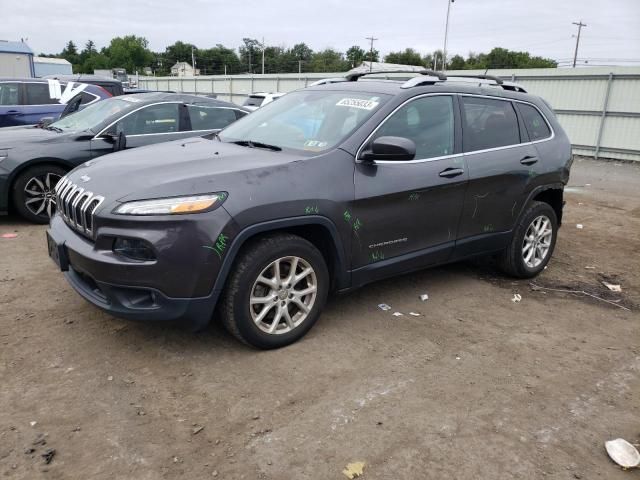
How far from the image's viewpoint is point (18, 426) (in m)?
2.77

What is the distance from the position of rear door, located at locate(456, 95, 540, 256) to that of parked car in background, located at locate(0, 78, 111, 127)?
24.3ft

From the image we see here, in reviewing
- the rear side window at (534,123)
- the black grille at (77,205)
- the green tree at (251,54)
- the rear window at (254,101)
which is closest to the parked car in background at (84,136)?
the black grille at (77,205)

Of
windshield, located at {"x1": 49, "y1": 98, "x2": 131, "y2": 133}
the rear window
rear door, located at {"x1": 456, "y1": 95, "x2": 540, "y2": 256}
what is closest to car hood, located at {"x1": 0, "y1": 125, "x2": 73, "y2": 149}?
windshield, located at {"x1": 49, "y1": 98, "x2": 131, "y2": 133}

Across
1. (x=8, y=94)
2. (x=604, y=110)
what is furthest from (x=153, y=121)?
(x=604, y=110)

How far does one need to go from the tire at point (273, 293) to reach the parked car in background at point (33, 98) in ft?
25.1

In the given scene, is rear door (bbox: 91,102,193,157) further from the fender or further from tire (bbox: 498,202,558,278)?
tire (bbox: 498,202,558,278)

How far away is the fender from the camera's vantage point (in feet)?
10.6

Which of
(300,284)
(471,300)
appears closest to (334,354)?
(300,284)

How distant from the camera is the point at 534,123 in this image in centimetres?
517

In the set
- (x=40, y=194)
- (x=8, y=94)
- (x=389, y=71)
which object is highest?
(x=389, y=71)

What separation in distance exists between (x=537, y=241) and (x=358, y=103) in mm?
2408

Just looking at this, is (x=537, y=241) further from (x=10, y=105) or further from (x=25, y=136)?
(x=10, y=105)

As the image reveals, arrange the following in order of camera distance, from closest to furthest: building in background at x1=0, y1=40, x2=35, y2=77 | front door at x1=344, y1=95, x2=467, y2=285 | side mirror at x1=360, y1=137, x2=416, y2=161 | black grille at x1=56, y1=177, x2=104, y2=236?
1. black grille at x1=56, y1=177, x2=104, y2=236
2. side mirror at x1=360, y1=137, x2=416, y2=161
3. front door at x1=344, y1=95, x2=467, y2=285
4. building in background at x1=0, y1=40, x2=35, y2=77

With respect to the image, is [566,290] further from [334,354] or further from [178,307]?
[178,307]
